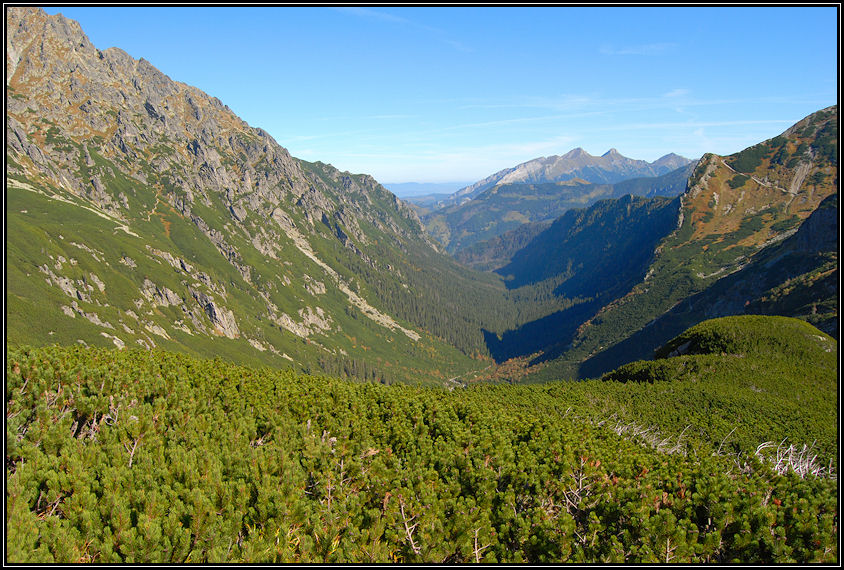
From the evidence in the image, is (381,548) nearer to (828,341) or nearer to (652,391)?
(652,391)

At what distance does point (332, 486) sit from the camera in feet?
69.1

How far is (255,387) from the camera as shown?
33.4 m

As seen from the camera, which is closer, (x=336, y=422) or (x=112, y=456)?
(x=112, y=456)

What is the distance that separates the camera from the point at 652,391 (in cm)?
6456

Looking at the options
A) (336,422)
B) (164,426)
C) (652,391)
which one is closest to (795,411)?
(652,391)

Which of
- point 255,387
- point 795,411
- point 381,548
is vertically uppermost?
point 255,387

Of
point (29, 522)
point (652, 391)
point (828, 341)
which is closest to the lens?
point (29, 522)

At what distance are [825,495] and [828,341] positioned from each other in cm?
8496

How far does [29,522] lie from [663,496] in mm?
26465

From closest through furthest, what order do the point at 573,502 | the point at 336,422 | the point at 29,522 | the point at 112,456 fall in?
the point at 29,522, the point at 112,456, the point at 573,502, the point at 336,422

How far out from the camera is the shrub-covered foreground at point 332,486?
1609cm

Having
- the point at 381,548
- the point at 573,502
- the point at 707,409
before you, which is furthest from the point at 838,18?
the point at 707,409

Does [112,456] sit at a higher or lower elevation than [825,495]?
higher

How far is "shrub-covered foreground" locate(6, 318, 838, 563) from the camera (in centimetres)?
1609
